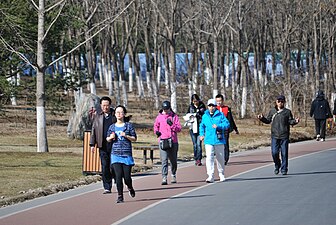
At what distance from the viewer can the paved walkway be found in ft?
43.4

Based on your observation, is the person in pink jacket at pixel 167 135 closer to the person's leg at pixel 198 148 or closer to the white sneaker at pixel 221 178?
the white sneaker at pixel 221 178

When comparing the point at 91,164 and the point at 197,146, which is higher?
the point at 197,146

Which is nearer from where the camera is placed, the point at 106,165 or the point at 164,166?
the point at 106,165

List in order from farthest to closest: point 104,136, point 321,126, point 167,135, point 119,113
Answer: point 321,126, point 167,135, point 104,136, point 119,113

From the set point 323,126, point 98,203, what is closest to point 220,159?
point 98,203

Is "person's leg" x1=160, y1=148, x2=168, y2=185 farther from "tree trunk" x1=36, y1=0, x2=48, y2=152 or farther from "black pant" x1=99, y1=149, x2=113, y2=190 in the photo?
"tree trunk" x1=36, y1=0, x2=48, y2=152

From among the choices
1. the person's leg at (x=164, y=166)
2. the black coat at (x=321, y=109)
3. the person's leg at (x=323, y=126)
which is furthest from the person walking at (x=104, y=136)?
the person's leg at (x=323, y=126)

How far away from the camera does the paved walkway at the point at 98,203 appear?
43.4ft

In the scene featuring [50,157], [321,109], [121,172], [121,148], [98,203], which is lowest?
[98,203]

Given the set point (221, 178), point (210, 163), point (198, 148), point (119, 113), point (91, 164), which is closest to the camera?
point (119, 113)

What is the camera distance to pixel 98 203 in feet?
49.7

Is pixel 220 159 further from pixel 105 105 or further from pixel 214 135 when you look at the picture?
pixel 105 105

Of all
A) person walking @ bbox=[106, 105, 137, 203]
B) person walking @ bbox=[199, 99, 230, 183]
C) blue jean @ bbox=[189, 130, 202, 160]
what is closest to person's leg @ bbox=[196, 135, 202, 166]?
blue jean @ bbox=[189, 130, 202, 160]

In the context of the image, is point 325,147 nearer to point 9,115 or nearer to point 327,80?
point 9,115
